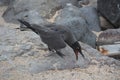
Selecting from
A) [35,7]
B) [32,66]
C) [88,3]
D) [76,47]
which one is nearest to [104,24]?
[88,3]

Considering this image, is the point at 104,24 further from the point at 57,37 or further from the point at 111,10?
the point at 57,37

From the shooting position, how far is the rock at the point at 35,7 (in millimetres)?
7988

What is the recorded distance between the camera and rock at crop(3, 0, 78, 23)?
314 inches

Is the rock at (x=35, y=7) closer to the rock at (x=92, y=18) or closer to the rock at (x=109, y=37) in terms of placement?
the rock at (x=92, y=18)

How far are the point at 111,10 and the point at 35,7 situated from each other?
1.66m

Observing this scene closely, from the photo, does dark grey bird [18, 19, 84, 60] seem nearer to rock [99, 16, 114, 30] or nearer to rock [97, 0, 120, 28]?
rock [97, 0, 120, 28]

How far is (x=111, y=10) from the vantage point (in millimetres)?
8445

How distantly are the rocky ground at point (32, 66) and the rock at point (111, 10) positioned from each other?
114 inches

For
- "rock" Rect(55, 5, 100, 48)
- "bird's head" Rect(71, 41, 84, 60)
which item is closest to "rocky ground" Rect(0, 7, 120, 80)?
"bird's head" Rect(71, 41, 84, 60)

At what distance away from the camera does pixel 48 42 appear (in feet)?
16.9

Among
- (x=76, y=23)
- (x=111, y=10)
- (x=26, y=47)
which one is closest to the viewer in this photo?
(x=26, y=47)

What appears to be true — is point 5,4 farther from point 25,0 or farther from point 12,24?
point 12,24

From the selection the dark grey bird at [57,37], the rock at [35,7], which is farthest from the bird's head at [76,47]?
the rock at [35,7]

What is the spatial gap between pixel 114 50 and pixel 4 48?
2017 mm
